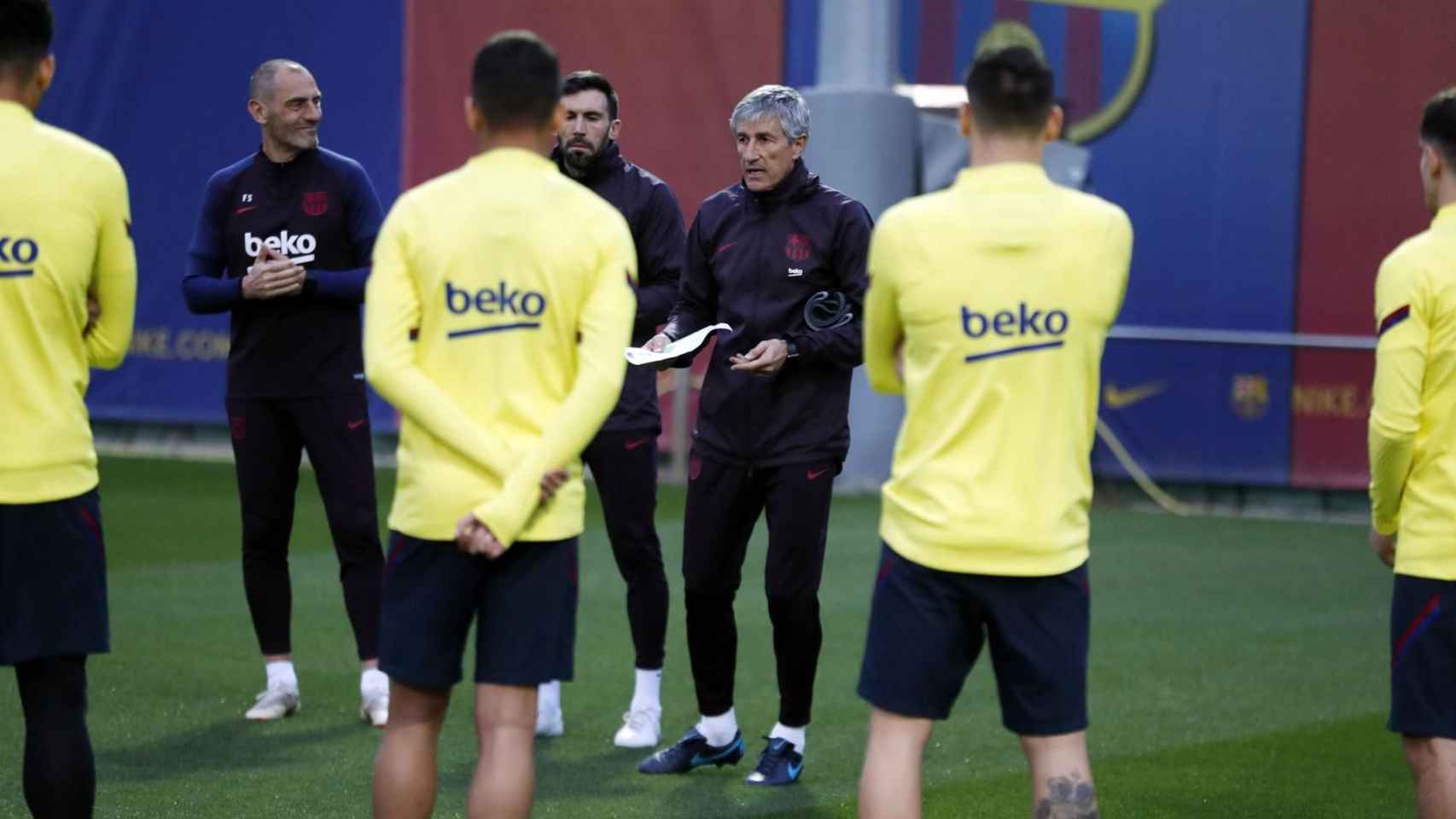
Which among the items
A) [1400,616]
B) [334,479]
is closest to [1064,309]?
[1400,616]

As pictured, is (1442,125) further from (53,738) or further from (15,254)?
(53,738)

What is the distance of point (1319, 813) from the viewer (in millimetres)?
4918

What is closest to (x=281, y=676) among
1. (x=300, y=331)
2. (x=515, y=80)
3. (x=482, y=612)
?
(x=300, y=331)

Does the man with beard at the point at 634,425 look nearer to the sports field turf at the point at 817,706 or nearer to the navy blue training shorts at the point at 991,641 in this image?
the sports field turf at the point at 817,706

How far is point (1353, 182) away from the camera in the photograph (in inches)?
468

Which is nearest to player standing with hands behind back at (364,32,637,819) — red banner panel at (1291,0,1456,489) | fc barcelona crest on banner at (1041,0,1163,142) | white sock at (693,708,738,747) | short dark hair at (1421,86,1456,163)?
short dark hair at (1421,86,1456,163)

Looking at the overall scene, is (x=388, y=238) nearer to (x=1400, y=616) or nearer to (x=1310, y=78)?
(x=1400, y=616)

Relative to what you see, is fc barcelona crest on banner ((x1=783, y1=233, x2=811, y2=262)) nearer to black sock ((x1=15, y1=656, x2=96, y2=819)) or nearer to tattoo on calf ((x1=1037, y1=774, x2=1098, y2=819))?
tattoo on calf ((x1=1037, y1=774, x2=1098, y2=819))

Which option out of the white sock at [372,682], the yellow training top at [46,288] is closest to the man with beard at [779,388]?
the white sock at [372,682]

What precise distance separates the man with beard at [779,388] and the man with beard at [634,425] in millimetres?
447

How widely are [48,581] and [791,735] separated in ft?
7.49

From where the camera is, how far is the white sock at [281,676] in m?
5.86

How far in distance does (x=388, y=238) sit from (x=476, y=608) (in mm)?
739

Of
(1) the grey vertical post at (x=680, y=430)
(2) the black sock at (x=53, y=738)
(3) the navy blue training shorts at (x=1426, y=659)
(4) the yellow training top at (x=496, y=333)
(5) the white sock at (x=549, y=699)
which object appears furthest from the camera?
(1) the grey vertical post at (x=680, y=430)
